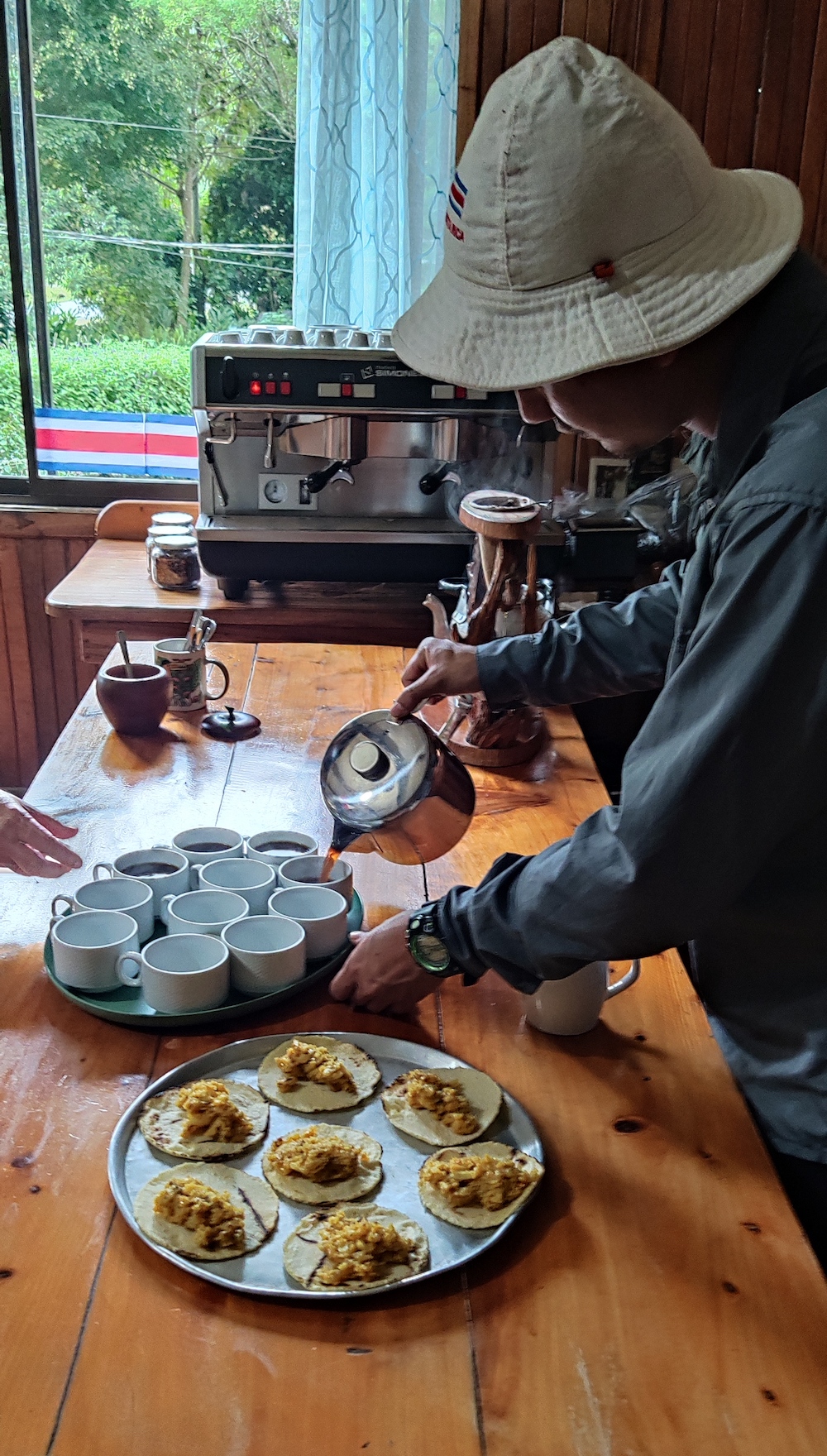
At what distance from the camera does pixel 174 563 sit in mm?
2736

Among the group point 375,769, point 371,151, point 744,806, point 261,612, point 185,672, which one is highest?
point 371,151

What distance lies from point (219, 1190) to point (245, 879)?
0.45 m

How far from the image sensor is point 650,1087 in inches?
42.2

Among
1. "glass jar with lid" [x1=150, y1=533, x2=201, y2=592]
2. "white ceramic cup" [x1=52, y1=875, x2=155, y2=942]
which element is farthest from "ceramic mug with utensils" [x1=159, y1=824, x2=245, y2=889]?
"glass jar with lid" [x1=150, y1=533, x2=201, y2=592]

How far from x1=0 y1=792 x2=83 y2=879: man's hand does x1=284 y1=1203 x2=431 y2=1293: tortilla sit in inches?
24.1

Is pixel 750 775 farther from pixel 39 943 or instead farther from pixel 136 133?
pixel 136 133

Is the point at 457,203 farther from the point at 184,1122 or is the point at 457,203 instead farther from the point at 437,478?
the point at 437,478

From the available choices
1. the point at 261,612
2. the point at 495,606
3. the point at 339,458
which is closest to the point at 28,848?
the point at 495,606

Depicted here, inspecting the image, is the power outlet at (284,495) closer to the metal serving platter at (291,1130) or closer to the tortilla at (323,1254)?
the metal serving platter at (291,1130)

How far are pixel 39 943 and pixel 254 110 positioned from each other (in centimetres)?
277

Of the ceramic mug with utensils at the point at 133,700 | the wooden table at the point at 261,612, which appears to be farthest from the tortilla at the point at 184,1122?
the wooden table at the point at 261,612

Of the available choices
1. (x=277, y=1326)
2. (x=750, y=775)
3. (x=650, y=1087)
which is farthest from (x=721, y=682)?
(x=277, y=1326)

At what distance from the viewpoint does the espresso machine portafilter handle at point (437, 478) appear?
270 cm

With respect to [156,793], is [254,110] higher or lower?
higher
